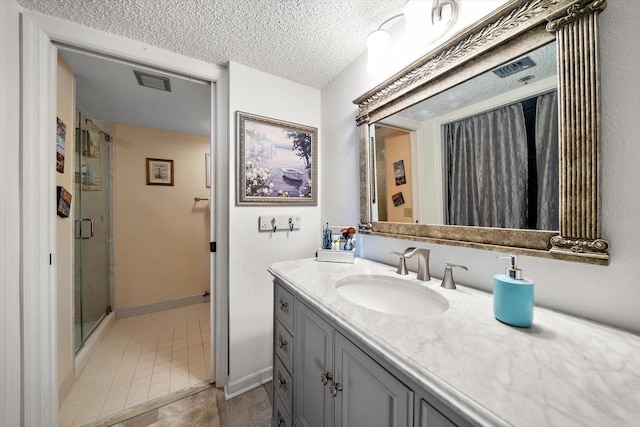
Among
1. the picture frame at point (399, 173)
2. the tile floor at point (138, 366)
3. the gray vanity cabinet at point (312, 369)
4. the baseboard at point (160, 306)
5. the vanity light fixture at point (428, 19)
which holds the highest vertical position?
the vanity light fixture at point (428, 19)

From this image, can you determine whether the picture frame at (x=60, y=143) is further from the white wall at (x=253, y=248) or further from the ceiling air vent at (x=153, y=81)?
the white wall at (x=253, y=248)

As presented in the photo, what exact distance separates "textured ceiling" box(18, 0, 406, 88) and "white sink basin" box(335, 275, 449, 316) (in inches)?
49.7

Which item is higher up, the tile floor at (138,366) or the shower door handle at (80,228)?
the shower door handle at (80,228)

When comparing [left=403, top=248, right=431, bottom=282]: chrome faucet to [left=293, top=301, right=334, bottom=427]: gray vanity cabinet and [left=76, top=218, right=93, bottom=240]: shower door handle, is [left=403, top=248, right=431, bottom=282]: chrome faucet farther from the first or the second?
[left=76, top=218, right=93, bottom=240]: shower door handle

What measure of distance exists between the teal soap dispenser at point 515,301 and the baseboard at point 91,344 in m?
2.50

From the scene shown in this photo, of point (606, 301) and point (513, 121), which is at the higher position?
point (513, 121)

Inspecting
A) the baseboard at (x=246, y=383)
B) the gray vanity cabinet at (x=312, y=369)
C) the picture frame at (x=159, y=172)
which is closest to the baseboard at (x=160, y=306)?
the picture frame at (x=159, y=172)

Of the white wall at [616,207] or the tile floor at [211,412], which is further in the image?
the tile floor at [211,412]

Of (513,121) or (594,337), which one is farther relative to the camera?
(513,121)

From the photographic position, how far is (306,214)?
1.73 meters

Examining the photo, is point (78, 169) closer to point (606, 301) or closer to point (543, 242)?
point (543, 242)

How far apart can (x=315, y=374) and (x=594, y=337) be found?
76cm

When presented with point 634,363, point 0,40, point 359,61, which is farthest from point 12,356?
point 359,61

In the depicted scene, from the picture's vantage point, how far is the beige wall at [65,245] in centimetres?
135
